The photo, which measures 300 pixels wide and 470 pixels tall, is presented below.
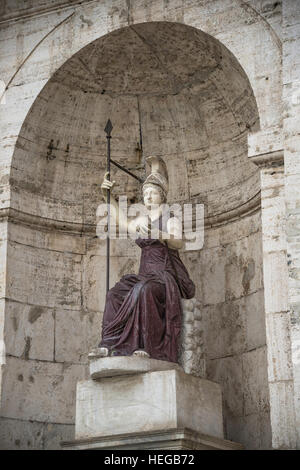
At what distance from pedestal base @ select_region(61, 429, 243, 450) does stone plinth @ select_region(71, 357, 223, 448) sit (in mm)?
30

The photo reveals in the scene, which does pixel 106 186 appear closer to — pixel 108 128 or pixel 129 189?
pixel 108 128

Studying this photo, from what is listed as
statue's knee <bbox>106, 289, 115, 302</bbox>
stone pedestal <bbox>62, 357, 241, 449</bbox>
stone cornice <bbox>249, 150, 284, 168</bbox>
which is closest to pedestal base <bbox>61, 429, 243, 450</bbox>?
stone pedestal <bbox>62, 357, 241, 449</bbox>

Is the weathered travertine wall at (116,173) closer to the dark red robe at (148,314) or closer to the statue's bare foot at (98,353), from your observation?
the dark red robe at (148,314)

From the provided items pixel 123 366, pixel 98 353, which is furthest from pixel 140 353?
pixel 98 353

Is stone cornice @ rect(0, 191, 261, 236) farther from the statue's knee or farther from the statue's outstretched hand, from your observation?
the statue's knee

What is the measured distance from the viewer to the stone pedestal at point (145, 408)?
8.08 metres

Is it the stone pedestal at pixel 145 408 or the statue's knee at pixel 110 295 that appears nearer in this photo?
the stone pedestal at pixel 145 408

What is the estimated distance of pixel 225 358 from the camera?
9781 mm

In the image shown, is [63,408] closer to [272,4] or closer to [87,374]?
[87,374]

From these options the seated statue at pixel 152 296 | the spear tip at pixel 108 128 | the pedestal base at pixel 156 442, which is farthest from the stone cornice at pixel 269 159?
the pedestal base at pixel 156 442

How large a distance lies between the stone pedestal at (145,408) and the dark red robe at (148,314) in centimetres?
27

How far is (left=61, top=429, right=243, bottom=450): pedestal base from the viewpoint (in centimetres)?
796

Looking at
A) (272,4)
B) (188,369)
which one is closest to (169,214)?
(188,369)
